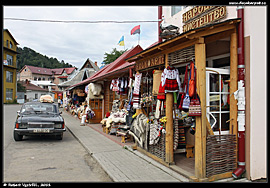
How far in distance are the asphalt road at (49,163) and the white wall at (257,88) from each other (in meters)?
3.08

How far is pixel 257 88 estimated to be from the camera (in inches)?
163

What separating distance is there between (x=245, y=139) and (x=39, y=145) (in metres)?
6.99

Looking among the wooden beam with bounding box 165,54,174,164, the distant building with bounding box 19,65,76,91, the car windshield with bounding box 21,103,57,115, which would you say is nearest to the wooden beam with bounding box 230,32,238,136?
the wooden beam with bounding box 165,54,174,164

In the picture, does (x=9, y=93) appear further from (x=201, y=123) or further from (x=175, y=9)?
(x=201, y=123)

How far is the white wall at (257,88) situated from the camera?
13.4 ft

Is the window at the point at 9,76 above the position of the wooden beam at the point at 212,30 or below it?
above

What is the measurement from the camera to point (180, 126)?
5828 mm

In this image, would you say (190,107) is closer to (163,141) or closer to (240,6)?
(163,141)

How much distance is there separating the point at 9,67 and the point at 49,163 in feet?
145

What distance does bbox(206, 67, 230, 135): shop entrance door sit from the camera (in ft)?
14.5

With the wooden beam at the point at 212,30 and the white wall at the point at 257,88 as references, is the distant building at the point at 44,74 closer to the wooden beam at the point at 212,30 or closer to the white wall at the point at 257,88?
the wooden beam at the point at 212,30

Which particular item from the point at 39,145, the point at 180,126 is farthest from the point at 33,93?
the point at 180,126

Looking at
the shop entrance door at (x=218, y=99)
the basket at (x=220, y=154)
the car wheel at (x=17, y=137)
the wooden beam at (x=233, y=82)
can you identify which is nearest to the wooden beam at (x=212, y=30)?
the wooden beam at (x=233, y=82)

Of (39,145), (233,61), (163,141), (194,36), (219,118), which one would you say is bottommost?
(39,145)
